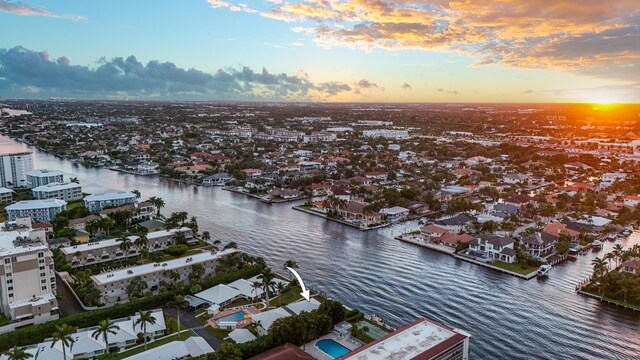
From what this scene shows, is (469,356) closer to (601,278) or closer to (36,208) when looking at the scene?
(601,278)

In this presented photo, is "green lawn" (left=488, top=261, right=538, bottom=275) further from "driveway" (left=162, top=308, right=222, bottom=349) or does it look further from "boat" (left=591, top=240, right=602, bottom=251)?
"driveway" (left=162, top=308, right=222, bottom=349)

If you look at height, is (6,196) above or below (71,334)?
below

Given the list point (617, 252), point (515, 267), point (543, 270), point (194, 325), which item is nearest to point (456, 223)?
point (515, 267)

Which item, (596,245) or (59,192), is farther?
(59,192)

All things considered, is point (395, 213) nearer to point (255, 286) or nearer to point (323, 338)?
point (255, 286)

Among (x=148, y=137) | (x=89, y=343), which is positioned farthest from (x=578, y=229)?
(x=148, y=137)

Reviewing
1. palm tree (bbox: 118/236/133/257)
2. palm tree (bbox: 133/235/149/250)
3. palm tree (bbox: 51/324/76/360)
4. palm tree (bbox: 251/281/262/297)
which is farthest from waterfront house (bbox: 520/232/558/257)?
palm tree (bbox: 51/324/76/360)
